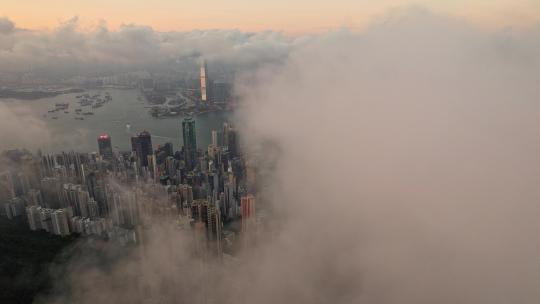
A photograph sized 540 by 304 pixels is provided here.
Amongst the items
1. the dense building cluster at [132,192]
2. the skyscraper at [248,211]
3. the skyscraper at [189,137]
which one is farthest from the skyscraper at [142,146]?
the skyscraper at [248,211]

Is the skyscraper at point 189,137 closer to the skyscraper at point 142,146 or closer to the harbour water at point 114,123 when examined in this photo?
the harbour water at point 114,123

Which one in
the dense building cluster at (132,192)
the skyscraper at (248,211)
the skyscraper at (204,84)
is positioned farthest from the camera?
the skyscraper at (204,84)

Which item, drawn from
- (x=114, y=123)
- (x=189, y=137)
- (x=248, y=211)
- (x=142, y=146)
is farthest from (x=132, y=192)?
(x=114, y=123)

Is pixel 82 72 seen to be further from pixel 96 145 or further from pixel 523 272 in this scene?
pixel 523 272

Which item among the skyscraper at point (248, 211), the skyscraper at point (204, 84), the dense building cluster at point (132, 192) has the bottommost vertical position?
the dense building cluster at point (132, 192)

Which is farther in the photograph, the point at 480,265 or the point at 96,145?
the point at 96,145

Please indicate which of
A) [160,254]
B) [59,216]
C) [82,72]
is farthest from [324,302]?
[82,72]

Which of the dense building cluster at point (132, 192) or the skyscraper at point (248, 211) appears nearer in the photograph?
the skyscraper at point (248, 211)
